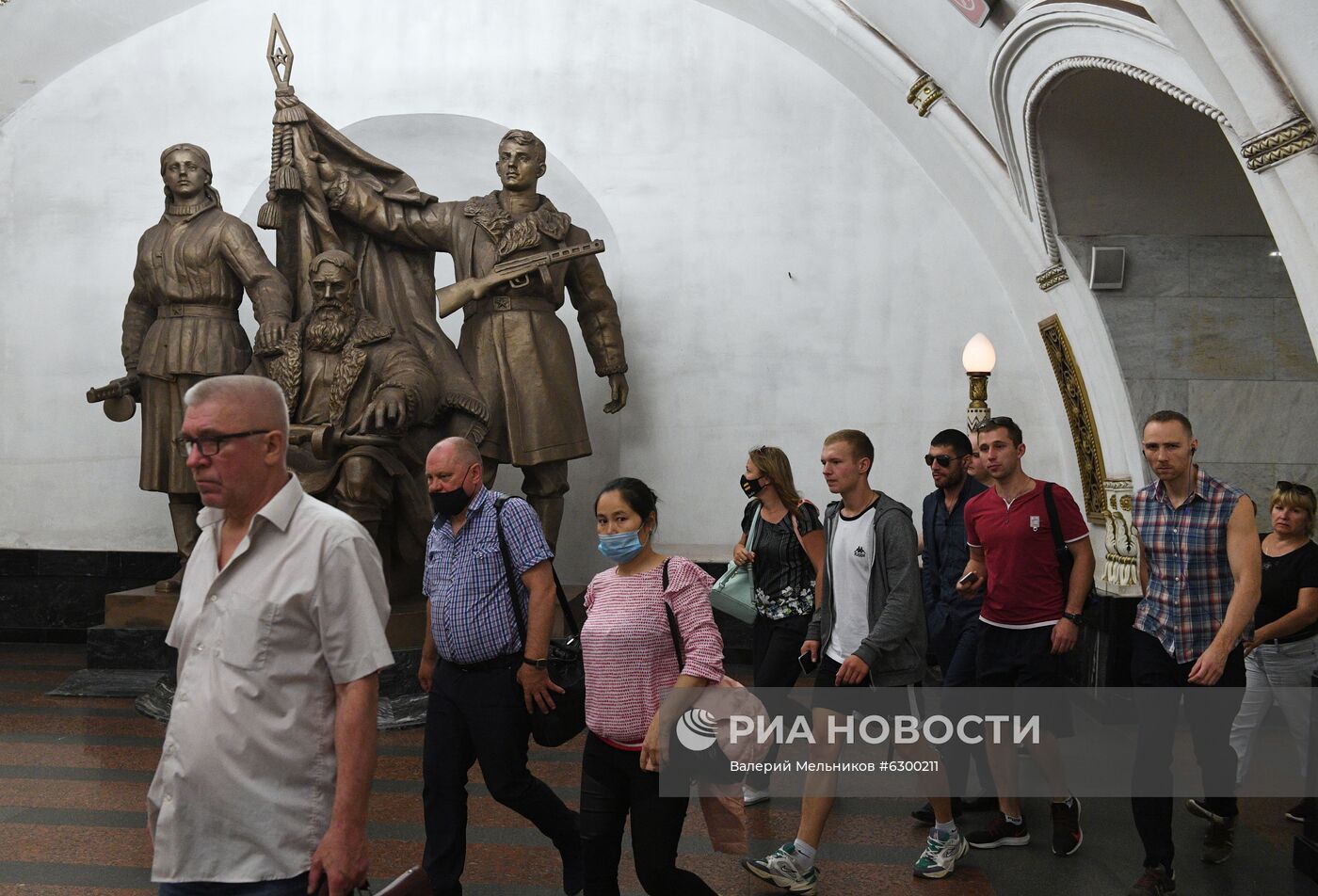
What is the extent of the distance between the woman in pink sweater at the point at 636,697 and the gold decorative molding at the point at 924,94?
18.6 ft

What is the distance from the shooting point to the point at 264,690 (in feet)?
7.11

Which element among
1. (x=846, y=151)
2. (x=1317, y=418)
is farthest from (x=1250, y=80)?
(x=846, y=151)

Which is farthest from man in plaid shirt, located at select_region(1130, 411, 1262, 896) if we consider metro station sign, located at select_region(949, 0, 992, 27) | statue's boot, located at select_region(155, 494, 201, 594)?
statue's boot, located at select_region(155, 494, 201, 594)

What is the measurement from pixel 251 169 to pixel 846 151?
15.1 ft

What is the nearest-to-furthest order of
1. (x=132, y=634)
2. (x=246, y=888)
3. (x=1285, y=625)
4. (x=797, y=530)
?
(x=246, y=888), (x=797, y=530), (x=1285, y=625), (x=132, y=634)

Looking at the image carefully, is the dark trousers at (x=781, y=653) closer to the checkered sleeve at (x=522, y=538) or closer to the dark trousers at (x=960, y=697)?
the dark trousers at (x=960, y=697)

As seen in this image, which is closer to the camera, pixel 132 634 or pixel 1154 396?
pixel 1154 396

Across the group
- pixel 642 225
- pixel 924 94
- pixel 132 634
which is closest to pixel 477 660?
pixel 132 634

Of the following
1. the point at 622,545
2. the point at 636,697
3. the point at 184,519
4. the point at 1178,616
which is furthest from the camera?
the point at 184,519

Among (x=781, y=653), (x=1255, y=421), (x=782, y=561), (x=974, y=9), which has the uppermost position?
(x=974, y=9)

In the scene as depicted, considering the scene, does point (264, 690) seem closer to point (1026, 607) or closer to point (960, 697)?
point (1026, 607)

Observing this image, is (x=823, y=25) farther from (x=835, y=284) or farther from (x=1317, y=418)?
(x=1317, y=418)

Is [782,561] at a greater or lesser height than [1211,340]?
lesser

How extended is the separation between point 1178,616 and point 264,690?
9.97 feet
